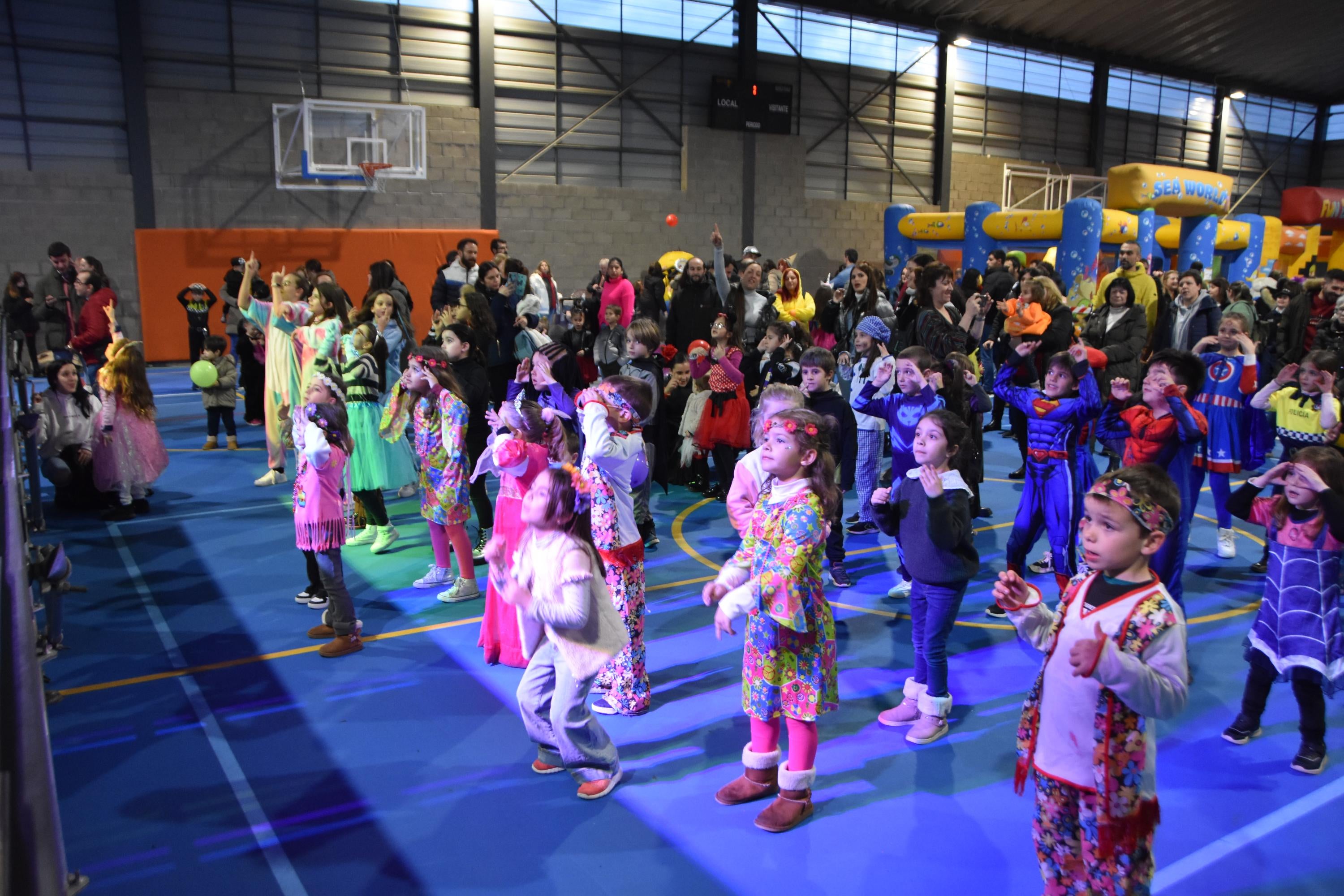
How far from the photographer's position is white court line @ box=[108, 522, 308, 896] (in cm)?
333

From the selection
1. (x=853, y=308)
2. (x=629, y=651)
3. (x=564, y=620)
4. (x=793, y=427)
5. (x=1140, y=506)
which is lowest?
(x=629, y=651)

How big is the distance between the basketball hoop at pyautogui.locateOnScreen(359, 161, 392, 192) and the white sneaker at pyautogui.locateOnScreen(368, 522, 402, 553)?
12.0 metres

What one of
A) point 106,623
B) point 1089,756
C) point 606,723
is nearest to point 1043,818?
point 1089,756

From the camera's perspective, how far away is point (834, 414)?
19.4 feet

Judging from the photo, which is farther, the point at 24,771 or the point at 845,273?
the point at 845,273

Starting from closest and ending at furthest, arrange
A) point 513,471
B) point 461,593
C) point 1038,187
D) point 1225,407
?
1. point 513,471
2. point 461,593
3. point 1225,407
4. point 1038,187

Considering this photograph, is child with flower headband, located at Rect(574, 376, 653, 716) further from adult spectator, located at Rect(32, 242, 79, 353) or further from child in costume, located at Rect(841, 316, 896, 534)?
adult spectator, located at Rect(32, 242, 79, 353)

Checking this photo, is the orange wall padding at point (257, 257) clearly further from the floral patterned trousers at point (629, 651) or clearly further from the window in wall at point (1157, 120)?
the window in wall at point (1157, 120)

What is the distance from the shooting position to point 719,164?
21.6 meters

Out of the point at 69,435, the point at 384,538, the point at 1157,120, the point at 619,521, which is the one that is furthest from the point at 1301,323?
the point at 1157,120

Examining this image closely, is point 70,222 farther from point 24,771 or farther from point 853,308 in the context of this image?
point 24,771

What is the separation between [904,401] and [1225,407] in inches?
123

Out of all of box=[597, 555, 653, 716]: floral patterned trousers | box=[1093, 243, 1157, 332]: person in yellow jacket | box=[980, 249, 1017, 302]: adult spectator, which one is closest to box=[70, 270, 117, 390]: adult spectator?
box=[597, 555, 653, 716]: floral patterned trousers

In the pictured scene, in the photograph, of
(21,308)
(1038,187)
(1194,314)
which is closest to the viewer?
(1194,314)
